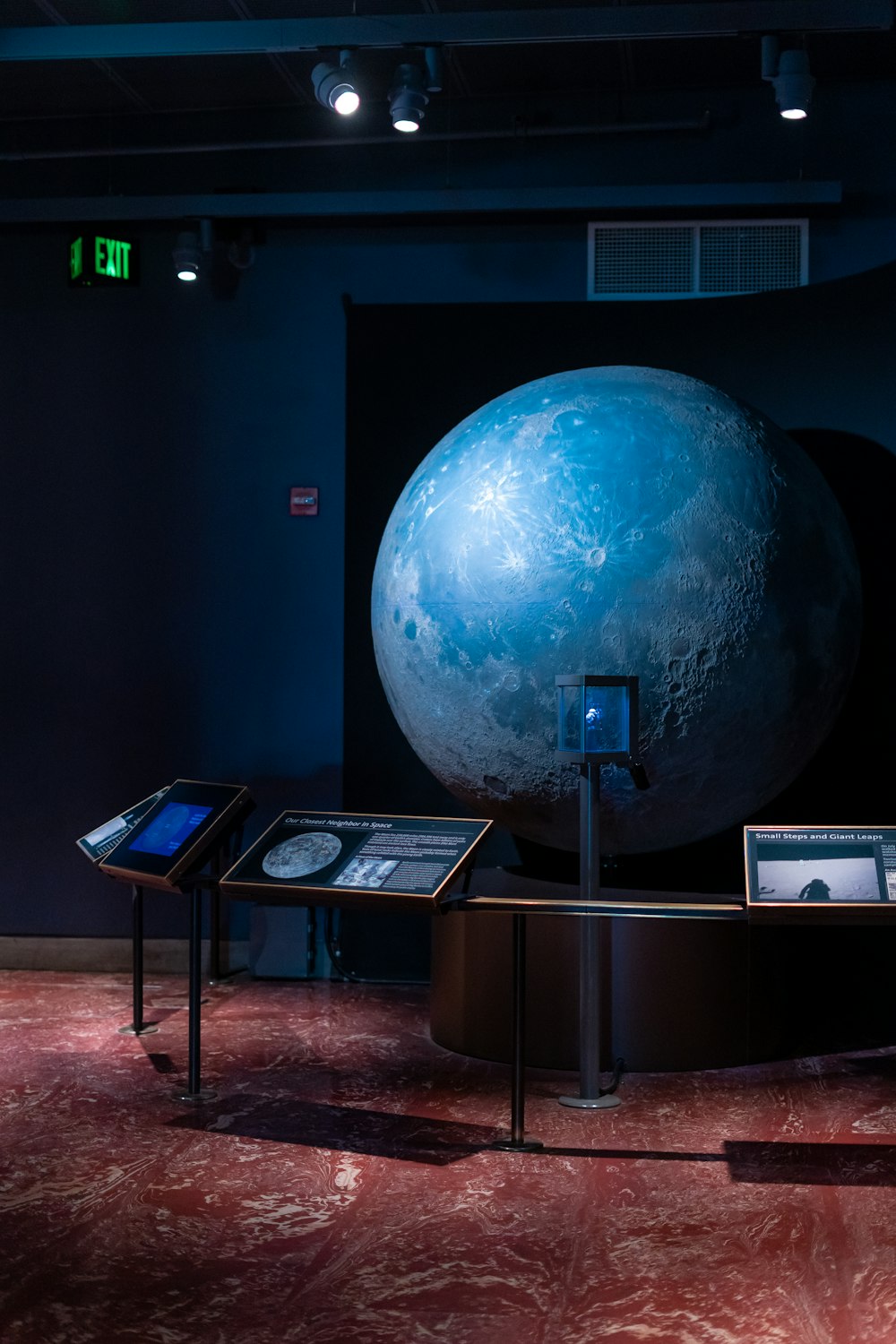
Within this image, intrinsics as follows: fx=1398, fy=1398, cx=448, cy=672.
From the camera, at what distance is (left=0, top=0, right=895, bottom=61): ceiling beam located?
5.32 meters

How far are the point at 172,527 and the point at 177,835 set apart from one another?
101 inches

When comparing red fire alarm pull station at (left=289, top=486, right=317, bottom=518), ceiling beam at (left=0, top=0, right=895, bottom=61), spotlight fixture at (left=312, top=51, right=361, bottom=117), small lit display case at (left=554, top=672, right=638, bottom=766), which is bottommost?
small lit display case at (left=554, top=672, right=638, bottom=766)

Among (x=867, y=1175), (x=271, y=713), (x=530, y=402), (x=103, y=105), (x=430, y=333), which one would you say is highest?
(x=103, y=105)

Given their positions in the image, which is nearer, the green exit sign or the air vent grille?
the air vent grille

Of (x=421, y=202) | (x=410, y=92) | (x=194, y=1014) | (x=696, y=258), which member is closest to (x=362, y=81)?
(x=421, y=202)

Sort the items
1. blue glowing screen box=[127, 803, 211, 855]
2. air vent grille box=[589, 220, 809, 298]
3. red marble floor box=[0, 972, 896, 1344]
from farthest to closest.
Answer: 1. air vent grille box=[589, 220, 809, 298]
2. blue glowing screen box=[127, 803, 211, 855]
3. red marble floor box=[0, 972, 896, 1344]

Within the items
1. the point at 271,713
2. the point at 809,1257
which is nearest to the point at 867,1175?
the point at 809,1257

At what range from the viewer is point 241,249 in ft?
22.8

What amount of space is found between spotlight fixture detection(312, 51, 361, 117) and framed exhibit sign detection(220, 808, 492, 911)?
114 inches

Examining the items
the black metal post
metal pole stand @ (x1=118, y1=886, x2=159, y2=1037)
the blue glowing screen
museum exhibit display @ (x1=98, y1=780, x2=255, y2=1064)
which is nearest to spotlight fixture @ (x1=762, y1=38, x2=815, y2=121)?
museum exhibit display @ (x1=98, y1=780, x2=255, y2=1064)

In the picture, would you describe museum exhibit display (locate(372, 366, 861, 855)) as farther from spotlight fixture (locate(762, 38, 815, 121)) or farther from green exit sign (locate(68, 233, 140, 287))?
green exit sign (locate(68, 233, 140, 287))

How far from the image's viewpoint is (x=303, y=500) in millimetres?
6914

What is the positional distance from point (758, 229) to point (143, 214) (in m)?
2.97

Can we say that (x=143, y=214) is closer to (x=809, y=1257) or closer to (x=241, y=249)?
(x=241, y=249)
